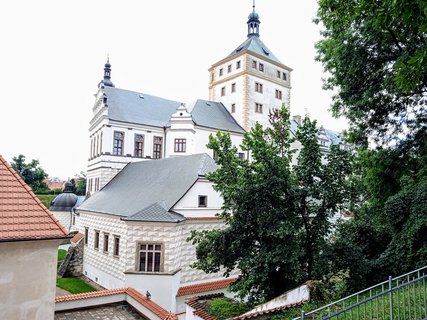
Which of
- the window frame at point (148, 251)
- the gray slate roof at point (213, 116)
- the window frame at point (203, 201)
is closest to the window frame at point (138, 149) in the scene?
the gray slate roof at point (213, 116)

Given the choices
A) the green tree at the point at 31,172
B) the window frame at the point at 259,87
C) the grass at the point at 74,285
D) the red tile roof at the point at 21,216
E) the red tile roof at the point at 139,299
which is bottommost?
the grass at the point at 74,285

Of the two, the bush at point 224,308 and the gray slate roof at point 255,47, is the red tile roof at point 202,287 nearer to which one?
the bush at point 224,308

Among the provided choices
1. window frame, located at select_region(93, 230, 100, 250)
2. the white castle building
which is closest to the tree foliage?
the white castle building

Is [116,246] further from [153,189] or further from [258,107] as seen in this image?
[258,107]

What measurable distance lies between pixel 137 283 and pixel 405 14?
1482 cm

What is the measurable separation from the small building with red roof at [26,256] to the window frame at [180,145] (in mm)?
20091

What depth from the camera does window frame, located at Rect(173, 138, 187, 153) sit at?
27288mm

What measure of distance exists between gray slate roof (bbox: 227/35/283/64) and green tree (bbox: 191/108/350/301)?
1062 inches

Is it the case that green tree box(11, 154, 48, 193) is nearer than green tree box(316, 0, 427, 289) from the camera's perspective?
No

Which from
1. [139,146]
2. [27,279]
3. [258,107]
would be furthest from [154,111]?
[27,279]

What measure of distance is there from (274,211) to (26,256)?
651 centimetres

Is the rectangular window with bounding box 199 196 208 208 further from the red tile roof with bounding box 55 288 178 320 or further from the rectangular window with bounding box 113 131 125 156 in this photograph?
the rectangular window with bounding box 113 131 125 156

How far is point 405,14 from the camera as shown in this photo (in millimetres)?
4949

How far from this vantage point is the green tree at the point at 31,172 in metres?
49.1
